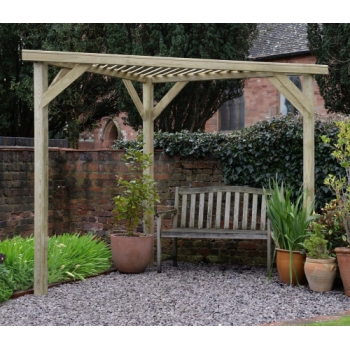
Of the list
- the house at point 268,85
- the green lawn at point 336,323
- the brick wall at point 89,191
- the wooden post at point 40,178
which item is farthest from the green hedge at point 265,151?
the house at point 268,85

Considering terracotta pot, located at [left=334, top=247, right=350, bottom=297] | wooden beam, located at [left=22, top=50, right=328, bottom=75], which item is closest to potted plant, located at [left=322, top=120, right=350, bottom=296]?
terracotta pot, located at [left=334, top=247, right=350, bottom=297]

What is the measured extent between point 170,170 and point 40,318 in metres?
3.61

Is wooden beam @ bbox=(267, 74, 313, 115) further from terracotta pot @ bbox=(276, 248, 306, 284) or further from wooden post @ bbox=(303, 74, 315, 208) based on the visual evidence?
terracotta pot @ bbox=(276, 248, 306, 284)

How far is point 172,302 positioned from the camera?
5941mm

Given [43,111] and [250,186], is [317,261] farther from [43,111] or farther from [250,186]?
[43,111]

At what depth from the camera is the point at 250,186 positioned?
26.9ft

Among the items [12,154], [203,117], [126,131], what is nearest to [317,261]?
[12,154]

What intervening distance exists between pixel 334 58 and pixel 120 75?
7.44 m

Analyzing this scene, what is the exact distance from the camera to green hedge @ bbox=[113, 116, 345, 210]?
764cm

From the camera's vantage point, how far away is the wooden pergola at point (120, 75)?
20.3 feet

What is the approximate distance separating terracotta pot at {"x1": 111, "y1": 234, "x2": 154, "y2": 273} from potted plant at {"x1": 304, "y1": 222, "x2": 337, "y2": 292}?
6.71ft

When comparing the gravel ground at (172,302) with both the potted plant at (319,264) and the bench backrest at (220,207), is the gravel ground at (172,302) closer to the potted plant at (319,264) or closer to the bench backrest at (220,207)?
the potted plant at (319,264)

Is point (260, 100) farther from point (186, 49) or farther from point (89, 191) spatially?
point (89, 191)

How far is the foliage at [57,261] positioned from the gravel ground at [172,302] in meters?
0.16
